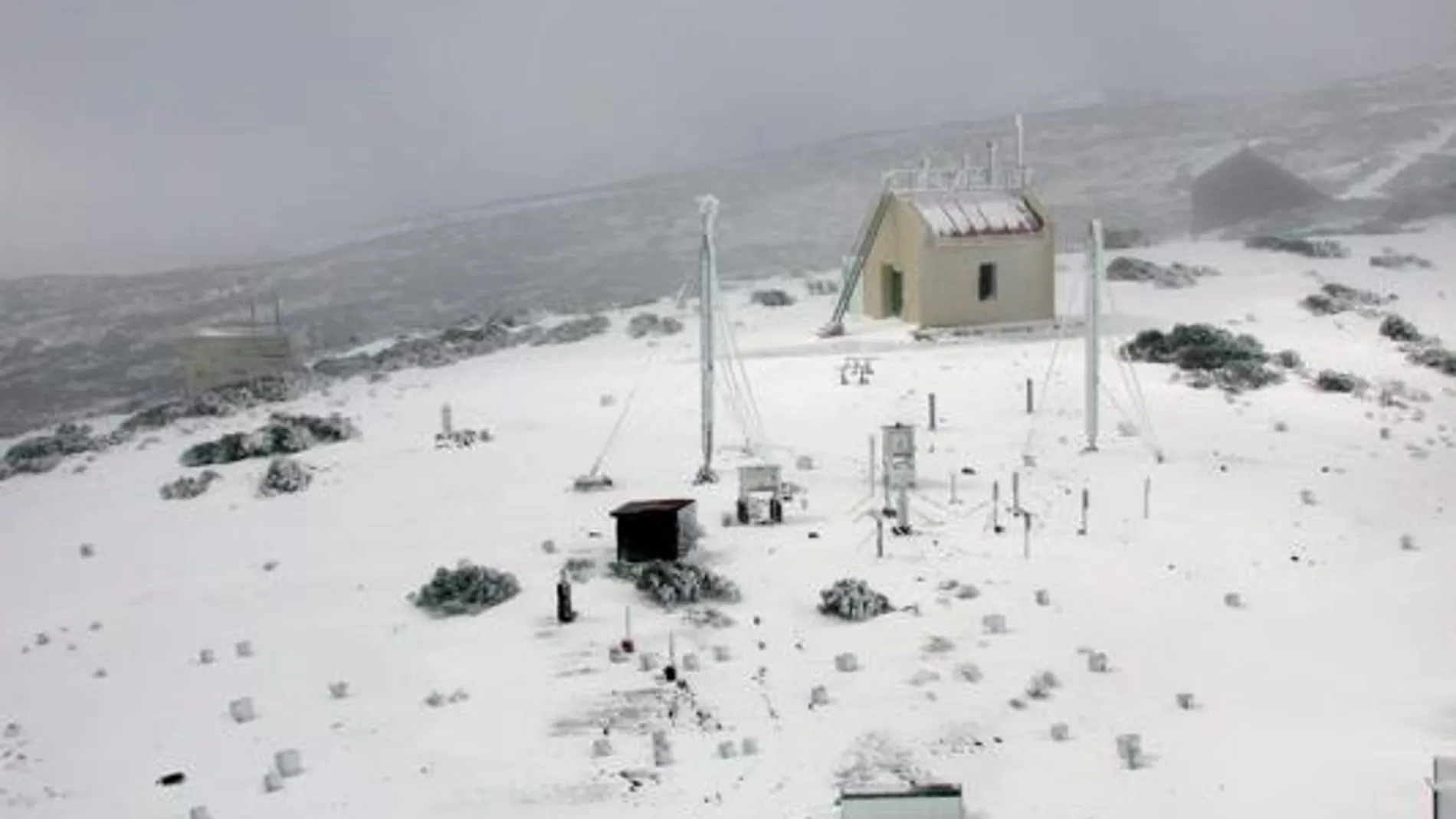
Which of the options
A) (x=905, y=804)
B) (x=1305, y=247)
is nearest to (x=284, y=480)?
(x=905, y=804)

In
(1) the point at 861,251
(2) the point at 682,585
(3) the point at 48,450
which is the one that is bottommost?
(2) the point at 682,585

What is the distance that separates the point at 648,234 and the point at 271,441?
399 ft

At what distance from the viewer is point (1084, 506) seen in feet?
83.1

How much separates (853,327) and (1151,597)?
26.8m

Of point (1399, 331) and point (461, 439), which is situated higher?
point (1399, 331)

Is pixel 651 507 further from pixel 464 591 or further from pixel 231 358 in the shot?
pixel 231 358

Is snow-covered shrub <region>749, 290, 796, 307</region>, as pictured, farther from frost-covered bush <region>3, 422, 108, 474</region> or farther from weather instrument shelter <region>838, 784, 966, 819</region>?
weather instrument shelter <region>838, 784, 966, 819</region>

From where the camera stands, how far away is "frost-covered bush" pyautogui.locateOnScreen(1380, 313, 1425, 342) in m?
43.7

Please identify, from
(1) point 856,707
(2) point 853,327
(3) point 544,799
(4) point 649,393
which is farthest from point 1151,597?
(2) point 853,327

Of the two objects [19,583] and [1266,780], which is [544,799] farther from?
[19,583]

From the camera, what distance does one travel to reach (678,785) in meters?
15.7

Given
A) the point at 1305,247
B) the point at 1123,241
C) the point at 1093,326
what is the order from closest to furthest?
the point at 1093,326 → the point at 1305,247 → the point at 1123,241

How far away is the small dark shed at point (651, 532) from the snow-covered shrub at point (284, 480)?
34.7 feet

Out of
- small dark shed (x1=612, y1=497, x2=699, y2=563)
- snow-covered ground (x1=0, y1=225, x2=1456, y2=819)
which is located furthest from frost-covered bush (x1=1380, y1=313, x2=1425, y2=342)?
small dark shed (x1=612, y1=497, x2=699, y2=563)
